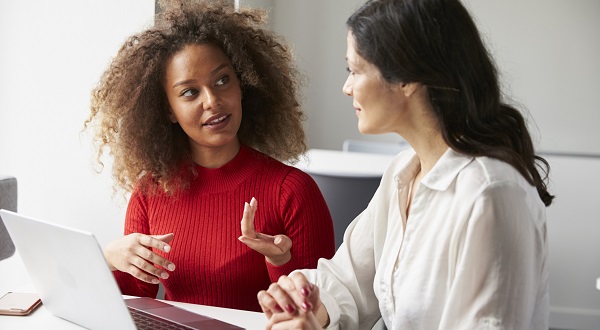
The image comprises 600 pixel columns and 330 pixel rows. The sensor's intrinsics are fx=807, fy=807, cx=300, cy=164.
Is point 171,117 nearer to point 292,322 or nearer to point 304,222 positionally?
point 304,222

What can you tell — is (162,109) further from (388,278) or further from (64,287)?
(388,278)

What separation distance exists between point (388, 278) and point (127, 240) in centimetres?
62

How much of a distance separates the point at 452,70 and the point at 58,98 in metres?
1.76

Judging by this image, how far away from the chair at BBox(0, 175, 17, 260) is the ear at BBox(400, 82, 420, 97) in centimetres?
123

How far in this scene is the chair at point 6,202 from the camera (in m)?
2.12

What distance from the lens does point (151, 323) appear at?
1520 millimetres

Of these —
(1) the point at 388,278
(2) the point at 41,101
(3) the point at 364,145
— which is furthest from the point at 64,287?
(3) the point at 364,145

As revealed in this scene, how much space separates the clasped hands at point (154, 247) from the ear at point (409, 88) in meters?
0.43

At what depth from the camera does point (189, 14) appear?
2002 mm

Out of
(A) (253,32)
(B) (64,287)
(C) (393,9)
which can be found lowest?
(B) (64,287)

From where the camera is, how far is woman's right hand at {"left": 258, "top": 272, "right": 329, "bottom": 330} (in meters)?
1.29

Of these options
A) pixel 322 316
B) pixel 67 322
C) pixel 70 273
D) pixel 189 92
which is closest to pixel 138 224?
pixel 189 92

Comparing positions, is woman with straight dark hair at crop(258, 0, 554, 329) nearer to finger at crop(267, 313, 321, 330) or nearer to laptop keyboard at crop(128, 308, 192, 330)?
finger at crop(267, 313, 321, 330)

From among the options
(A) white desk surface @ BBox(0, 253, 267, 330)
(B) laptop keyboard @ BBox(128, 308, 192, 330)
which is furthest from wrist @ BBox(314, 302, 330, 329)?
(B) laptop keyboard @ BBox(128, 308, 192, 330)
